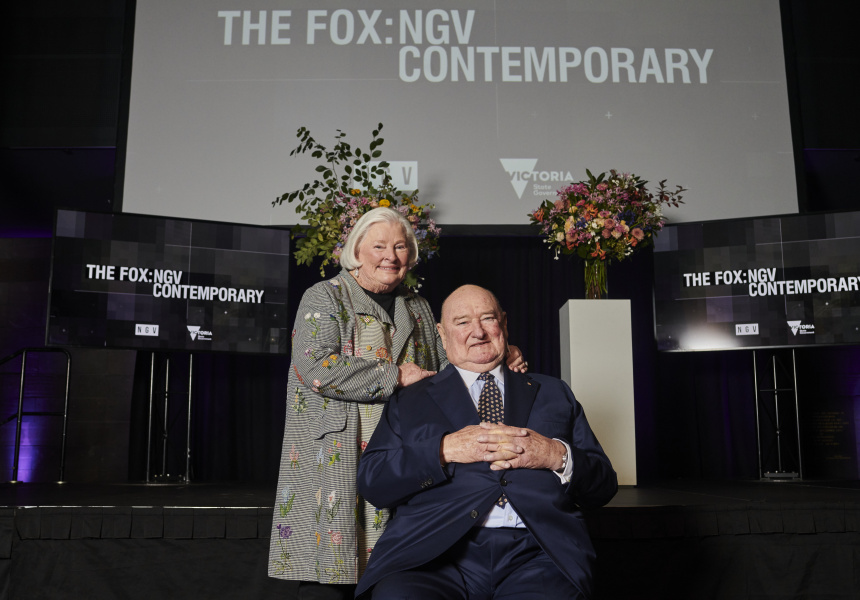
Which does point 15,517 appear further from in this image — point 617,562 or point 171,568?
point 617,562

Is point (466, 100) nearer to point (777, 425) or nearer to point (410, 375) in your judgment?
point (777, 425)

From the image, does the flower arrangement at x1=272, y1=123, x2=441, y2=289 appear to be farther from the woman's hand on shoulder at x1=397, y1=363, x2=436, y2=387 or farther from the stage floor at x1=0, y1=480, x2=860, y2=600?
the woman's hand on shoulder at x1=397, y1=363, x2=436, y2=387

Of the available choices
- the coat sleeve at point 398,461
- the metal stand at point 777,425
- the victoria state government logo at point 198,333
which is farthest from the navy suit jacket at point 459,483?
the metal stand at point 777,425

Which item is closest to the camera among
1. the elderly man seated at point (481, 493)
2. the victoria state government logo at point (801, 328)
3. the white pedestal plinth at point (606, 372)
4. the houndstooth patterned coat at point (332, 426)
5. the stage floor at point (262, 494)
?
the elderly man seated at point (481, 493)

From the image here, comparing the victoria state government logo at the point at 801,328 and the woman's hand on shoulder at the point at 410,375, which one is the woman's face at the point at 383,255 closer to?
the woman's hand on shoulder at the point at 410,375

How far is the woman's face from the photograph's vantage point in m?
2.24

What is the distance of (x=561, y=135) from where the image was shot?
471 centimetres

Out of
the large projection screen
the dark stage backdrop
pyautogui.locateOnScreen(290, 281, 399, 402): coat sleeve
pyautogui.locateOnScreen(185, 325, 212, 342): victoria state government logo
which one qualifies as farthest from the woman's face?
the dark stage backdrop

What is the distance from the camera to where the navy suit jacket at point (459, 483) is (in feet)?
5.98

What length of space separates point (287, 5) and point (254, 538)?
3.37m

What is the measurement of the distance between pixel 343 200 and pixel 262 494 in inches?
60.2

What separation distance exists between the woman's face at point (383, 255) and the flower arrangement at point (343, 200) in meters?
1.38

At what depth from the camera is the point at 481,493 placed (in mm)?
1849

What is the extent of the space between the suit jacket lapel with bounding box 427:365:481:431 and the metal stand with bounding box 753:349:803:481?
8.68ft
